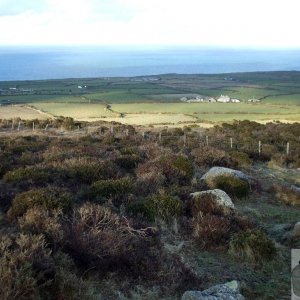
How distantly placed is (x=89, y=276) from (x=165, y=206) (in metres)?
3.18

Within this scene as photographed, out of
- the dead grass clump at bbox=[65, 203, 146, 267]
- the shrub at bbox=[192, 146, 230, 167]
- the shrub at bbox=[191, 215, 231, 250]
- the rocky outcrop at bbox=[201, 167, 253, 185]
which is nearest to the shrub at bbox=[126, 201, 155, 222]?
the shrub at bbox=[191, 215, 231, 250]

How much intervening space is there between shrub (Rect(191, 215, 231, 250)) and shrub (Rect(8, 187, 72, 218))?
250cm

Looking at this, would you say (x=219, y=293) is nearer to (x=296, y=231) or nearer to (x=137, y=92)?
(x=296, y=231)

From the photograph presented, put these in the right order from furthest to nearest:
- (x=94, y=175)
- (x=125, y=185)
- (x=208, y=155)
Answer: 1. (x=208, y=155)
2. (x=94, y=175)
3. (x=125, y=185)

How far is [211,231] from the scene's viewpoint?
7.95 m

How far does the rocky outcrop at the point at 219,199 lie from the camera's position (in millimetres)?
9226

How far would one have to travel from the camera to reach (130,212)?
28.4ft

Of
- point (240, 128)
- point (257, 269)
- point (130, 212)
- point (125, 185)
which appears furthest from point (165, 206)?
point (240, 128)

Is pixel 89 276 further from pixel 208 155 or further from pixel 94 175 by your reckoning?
pixel 208 155

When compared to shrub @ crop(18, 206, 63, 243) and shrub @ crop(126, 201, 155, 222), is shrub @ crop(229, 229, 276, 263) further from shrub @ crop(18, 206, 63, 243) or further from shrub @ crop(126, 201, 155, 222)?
shrub @ crop(18, 206, 63, 243)

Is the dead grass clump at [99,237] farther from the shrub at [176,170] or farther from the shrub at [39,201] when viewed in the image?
the shrub at [176,170]

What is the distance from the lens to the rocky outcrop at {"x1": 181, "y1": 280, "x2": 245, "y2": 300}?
5.57m

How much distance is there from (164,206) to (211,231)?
1.30m

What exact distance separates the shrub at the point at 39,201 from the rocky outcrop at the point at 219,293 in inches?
124
